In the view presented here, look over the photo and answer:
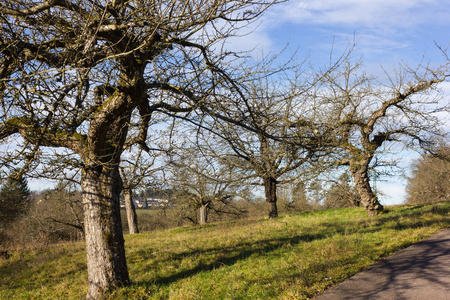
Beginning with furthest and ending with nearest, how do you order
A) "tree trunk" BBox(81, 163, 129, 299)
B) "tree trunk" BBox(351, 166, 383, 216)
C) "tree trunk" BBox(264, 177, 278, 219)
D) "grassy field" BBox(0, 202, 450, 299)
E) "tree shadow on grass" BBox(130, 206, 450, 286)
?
"tree trunk" BBox(264, 177, 278, 219)
"tree trunk" BBox(351, 166, 383, 216)
"tree shadow on grass" BBox(130, 206, 450, 286)
"tree trunk" BBox(81, 163, 129, 299)
"grassy field" BBox(0, 202, 450, 299)

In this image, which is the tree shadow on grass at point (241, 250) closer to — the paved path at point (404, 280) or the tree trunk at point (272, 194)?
the paved path at point (404, 280)

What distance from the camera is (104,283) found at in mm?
6078

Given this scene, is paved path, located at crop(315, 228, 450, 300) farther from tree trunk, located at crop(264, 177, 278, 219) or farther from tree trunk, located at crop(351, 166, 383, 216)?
tree trunk, located at crop(264, 177, 278, 219)

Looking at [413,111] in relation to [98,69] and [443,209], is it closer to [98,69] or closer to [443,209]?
[443,209]

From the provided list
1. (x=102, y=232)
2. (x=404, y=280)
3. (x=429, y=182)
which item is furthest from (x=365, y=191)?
(x=429, y=182)

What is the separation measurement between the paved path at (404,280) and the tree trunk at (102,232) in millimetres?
3943

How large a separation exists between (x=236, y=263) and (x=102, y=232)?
317cm

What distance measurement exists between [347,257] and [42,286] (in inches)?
291

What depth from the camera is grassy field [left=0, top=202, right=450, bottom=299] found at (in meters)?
5.61

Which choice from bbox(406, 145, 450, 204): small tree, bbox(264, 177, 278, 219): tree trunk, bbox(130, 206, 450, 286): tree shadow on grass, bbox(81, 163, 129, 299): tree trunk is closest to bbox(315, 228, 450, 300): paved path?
bbox(130, 206, 450, 286): tree shadow on grass

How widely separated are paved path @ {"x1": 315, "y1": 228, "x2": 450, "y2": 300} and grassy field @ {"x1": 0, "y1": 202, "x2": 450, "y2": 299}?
292 mm

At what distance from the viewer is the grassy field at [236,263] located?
18.4 feet

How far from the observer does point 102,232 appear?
622cm

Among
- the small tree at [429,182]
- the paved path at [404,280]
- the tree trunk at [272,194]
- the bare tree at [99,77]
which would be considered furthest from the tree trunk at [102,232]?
the small tree at [429,182]
